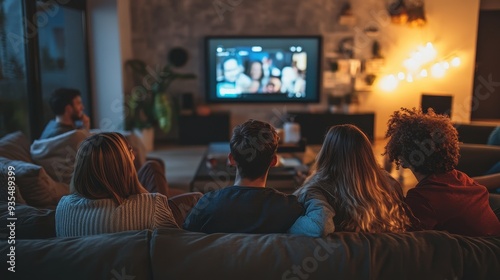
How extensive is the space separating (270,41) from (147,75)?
186 centimetres

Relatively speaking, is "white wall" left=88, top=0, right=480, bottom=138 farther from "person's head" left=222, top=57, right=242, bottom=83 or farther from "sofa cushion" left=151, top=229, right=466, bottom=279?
"sofa cushion" left=151, top=229, right=466, bottom=279

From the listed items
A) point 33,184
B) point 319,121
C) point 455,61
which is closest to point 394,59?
point 455,61

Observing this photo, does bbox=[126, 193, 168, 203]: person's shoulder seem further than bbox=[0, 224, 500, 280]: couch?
Yes

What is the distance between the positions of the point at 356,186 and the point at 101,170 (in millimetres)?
906

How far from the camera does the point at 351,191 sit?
1564 millimetres

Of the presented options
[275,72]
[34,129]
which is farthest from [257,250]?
[275,72]

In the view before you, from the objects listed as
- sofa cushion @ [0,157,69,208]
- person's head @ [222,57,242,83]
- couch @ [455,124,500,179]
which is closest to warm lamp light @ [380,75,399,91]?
person's head @ [222,57,242,83]

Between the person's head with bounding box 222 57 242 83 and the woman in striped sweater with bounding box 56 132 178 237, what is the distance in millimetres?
5153

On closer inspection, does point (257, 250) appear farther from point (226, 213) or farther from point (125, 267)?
point (125, 267)

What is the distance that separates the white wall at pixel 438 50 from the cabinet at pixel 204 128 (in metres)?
2.17

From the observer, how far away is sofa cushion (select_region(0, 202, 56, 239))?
157 centimetres

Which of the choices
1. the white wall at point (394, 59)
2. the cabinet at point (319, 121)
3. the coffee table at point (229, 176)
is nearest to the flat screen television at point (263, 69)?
A: the white wall at point (394, 59)

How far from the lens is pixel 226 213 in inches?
59.9

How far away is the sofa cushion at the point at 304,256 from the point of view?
128cm
